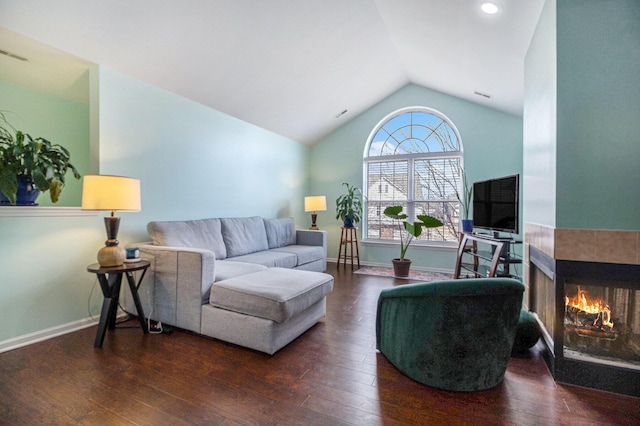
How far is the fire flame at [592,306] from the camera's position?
1.85m

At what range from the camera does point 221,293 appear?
226 cm

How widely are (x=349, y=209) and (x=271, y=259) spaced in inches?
84.2

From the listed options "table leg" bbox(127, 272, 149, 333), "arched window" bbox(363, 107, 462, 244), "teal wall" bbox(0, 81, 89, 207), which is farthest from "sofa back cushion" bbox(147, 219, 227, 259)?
"arched window" bbox(363, 107, 462, 244)

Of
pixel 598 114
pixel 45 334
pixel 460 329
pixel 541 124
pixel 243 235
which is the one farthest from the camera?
pixel 243 235

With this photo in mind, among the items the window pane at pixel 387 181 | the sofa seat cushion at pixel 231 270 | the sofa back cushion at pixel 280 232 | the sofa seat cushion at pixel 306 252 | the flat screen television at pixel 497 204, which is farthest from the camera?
the window pane at pixel 387 181

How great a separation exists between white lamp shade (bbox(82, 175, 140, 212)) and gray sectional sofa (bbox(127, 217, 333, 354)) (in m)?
0.54

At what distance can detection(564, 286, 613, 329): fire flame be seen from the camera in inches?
72.7

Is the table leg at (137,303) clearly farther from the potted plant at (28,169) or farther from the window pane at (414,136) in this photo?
the window pane at (414,136)

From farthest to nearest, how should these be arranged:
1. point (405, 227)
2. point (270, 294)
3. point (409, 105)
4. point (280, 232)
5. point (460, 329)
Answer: point (409, 105) → point (280, 232) → point (405, 227) → point (270, 294) → point (460, 329)

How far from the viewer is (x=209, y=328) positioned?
91.2 inches

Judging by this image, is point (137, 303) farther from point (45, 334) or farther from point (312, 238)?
point (312, 238)

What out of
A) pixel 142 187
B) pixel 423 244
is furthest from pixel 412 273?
pixel 142 187

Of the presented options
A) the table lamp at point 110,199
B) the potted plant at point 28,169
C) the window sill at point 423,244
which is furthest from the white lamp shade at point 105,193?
the window sill at point 423,244

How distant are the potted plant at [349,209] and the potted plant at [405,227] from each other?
2.70ft
